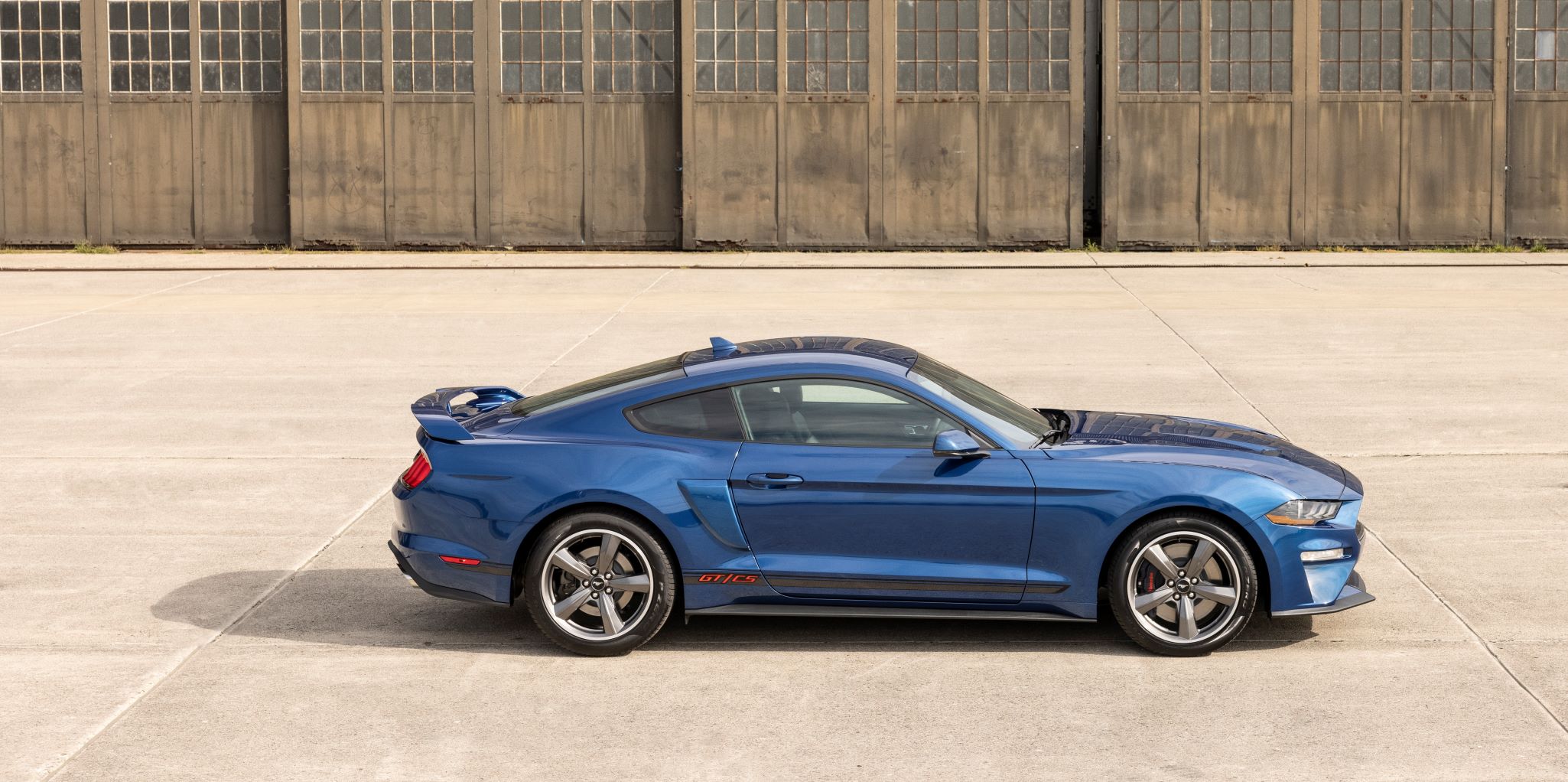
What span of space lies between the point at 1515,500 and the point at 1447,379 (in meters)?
4.47

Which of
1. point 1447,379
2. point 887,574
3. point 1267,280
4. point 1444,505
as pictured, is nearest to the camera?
point 887,574

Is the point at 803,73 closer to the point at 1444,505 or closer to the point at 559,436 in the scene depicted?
the point at 1444,505

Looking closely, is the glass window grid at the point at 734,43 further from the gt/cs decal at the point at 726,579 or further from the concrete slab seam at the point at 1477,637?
the gt/cs decal at the point at 726,579

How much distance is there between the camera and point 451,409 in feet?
26.2

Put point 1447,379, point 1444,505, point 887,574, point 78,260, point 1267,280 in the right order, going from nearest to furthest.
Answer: point 887,574, point 1444,505, point 1447,379, point 1267,280, point 78,260

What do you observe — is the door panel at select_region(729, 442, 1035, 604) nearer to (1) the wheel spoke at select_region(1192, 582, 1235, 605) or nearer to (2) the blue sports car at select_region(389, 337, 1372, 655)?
(2) the blue sports car at select_region(389, 337, 1372, 655)

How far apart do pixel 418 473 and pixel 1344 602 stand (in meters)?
3.86

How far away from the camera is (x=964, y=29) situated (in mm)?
24328

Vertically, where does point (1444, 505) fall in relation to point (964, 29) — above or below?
below

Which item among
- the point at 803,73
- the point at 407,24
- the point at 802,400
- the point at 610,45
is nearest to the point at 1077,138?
the point at 803,73

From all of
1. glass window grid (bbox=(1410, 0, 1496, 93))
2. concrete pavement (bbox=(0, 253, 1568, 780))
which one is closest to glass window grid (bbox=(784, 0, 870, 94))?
glass window grid (bbox=(1410, 0, 1496, 93))

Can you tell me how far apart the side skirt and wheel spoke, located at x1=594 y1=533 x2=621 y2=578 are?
15.5 inches

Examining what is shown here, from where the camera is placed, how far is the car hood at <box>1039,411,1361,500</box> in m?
7.12

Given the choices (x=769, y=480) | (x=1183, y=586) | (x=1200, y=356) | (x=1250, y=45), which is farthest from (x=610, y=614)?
(x=1250, y=45)
